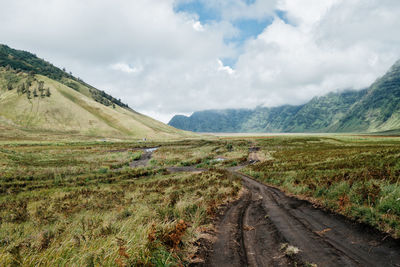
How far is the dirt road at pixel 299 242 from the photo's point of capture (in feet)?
18.3

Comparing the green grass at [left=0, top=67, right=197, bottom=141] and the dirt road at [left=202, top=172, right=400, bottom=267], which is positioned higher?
the dirt road at [left=202, top=172, right=400, bottom=267]

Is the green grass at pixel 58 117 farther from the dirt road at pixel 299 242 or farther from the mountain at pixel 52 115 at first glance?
the dirt road at pixel 299 242

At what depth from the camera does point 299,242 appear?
6688 mm

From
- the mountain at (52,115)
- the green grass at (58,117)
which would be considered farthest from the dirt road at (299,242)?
the mountain at (52,115)

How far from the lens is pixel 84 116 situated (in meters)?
169

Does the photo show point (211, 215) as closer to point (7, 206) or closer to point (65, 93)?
point (7, 206)

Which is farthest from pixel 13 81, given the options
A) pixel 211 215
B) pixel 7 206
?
pixel 211 215

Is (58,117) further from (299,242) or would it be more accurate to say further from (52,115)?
(299,242)

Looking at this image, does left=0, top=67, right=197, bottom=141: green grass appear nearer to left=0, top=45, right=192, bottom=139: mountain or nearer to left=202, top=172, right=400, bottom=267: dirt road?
left=0, top=45, right=192, bottom=139: mountain

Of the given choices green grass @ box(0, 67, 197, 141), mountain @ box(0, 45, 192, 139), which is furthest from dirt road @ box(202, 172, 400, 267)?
mountain @ box(0, 45, 192, 139)

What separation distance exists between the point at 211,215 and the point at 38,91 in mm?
220132

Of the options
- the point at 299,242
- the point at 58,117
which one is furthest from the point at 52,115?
the point at 299,242

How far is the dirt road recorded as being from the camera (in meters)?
5.59

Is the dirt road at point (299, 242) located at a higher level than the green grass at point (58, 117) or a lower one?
higher
